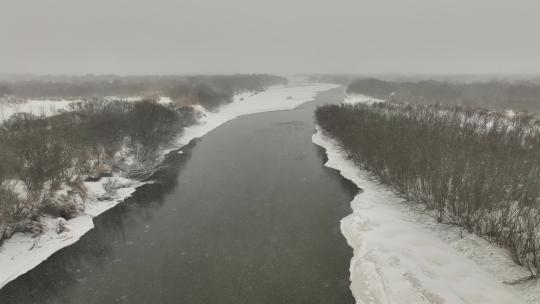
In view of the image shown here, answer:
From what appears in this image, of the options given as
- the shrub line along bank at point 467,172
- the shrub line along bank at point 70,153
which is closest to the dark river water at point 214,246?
the shrub line along bank at point 70,153

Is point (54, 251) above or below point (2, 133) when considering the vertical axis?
below

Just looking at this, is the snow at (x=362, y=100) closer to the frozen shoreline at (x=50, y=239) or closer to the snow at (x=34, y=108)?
the frozen shoreline at (x=50, y=239)

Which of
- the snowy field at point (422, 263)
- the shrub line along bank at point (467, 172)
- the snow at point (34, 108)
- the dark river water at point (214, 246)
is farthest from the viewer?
the snow at point (34, 108)

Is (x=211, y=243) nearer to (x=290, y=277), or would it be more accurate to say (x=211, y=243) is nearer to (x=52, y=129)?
(x=290, y=277)

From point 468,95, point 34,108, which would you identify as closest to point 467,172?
point 34,108

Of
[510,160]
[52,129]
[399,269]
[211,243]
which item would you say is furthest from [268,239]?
[52,129]

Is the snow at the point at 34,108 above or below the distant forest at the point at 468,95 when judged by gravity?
below

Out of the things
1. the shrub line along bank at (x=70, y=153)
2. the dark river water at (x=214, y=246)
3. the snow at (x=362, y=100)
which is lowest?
the dark river water at (x=214, y=246)

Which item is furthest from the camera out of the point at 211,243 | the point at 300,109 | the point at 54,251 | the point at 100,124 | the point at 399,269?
the point at 300,109
